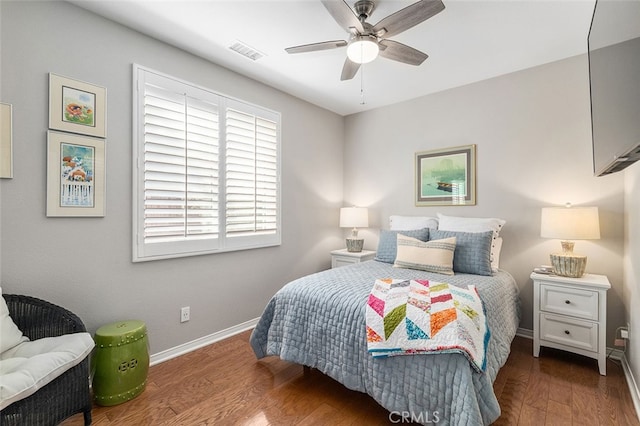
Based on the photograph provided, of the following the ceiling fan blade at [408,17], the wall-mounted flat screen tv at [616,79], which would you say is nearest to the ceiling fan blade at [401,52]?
the ceiling fan blade at [408,17]

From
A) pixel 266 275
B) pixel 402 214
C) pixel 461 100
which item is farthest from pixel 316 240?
pixel 461 100

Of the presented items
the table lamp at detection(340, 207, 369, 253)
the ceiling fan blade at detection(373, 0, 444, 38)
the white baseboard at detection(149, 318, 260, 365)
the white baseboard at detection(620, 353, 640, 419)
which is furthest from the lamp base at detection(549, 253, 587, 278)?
the white baseboard at detection(149, 318, 260, 365)

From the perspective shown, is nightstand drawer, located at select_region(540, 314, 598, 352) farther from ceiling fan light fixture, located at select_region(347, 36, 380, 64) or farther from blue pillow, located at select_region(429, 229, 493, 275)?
ceiling fan light fixture, located at select_region(347, 36, 380, 64)

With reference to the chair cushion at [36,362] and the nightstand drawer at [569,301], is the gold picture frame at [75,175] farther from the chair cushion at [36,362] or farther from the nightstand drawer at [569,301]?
the nightstand drawer at [569,301]

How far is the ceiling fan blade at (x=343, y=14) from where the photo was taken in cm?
165

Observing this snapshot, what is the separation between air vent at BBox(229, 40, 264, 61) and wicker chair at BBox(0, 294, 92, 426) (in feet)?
7.49

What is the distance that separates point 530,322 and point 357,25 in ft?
10.0

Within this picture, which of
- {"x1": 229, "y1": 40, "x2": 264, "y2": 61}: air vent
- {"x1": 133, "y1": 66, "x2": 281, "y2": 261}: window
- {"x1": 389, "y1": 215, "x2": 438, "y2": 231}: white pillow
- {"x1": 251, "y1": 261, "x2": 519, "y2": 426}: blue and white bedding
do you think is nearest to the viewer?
{"x1": 251, "y1": 261, "x2": 519, "y2": 426}: blue and white bedding

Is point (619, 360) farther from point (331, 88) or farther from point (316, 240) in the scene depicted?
point (331, 88)

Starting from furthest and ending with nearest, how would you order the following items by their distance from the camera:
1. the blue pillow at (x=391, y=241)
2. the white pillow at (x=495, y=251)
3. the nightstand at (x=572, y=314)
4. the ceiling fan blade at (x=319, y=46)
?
the blue pillow at (x=391, y=241), the white pillow at (x=495, y=251), the nightstand at (x=572, y=314), the ceiling fan blade at (x=319, y=46)

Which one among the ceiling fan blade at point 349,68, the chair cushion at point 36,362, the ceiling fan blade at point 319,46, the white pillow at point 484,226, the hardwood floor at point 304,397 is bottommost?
the hardwood floor at point 304,397

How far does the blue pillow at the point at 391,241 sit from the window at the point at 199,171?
1188mm

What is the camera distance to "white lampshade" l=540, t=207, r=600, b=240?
2303mm

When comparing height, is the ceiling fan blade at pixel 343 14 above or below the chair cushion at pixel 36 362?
above
